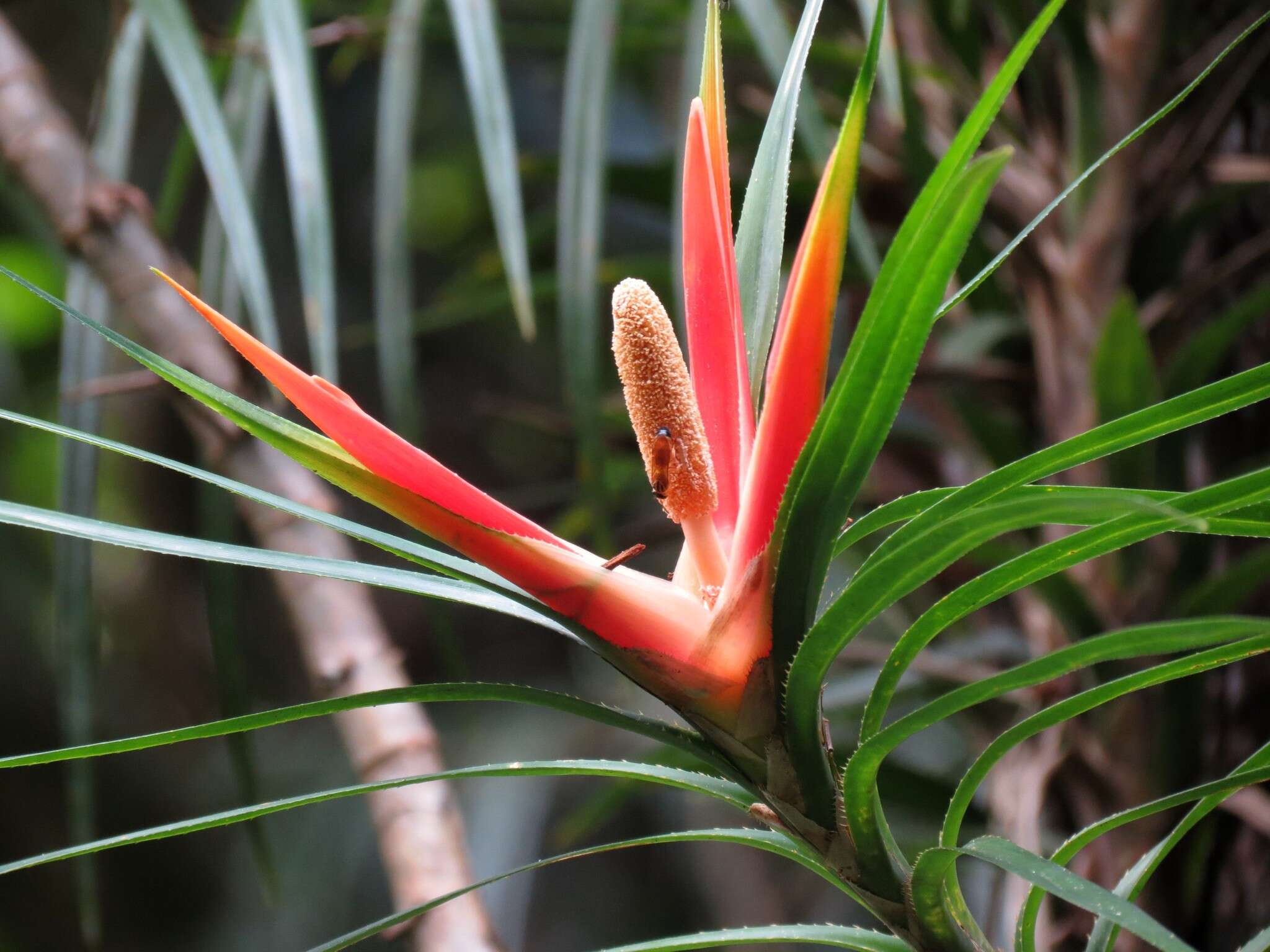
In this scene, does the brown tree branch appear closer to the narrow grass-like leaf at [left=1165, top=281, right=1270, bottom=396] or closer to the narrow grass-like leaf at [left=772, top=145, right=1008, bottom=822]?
the narrow grass-like leaf at [left=772, top=145, right=1008, bottom=822]

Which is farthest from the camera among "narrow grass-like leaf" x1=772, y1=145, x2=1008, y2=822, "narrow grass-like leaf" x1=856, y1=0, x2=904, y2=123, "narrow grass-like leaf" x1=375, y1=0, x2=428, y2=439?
"narrow grass-like leaf" x1=375, y1=0, x2=428, y2=439

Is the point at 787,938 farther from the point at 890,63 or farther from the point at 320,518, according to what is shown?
the point at 890,63

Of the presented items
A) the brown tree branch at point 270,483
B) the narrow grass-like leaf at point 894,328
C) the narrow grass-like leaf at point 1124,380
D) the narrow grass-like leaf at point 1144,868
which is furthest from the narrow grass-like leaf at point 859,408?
the narrow grass-like leaf at point 1124,380

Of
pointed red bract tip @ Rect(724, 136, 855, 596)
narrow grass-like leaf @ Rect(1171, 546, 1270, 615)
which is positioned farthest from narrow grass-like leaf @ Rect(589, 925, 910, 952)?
narrow grass-like leaf @ Rect(1171, 546, 1270, 615)

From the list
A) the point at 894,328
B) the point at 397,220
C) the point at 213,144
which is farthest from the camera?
the point at 397,220

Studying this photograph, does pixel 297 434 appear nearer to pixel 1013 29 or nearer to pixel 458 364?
pixel 1013 29

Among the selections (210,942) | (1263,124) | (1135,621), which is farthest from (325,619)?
(210,942)

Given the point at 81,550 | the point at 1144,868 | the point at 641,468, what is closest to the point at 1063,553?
the point at 1144,868

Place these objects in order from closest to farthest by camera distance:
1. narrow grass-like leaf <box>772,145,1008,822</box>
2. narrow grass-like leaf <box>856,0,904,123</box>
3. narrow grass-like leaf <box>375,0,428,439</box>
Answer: narrow grass-like leaf <box>772,145,1008,822</box> < narrow grass-like leaf <box>856,0,904,123</box> < narrow grass-like leaf <box>375,0,428,439</box>
